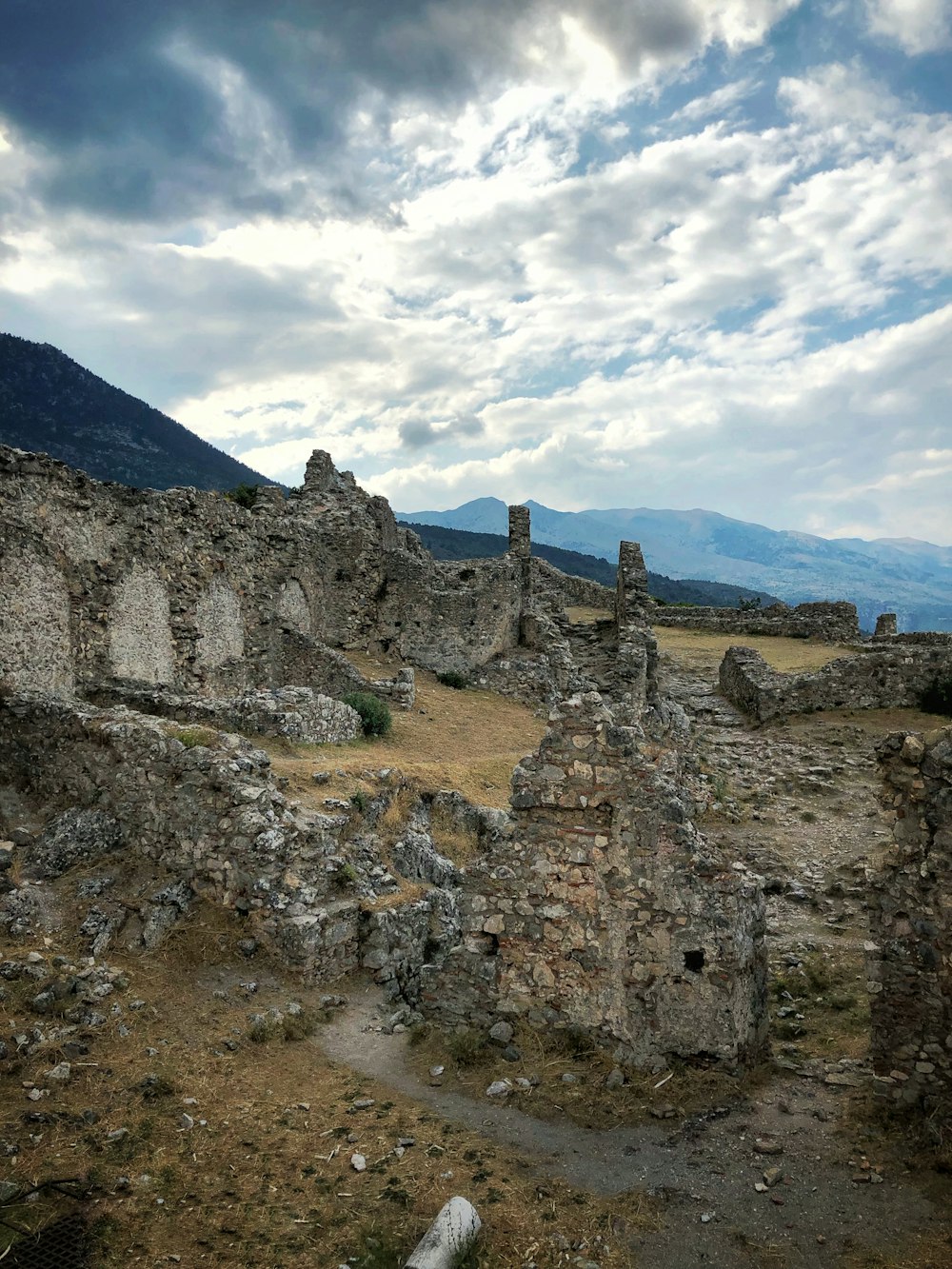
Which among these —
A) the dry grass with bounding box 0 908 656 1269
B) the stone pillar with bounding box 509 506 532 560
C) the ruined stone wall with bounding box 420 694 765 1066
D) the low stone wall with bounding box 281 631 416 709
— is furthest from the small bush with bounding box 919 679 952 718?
the dry grass with bounding box 0 908 656 1269

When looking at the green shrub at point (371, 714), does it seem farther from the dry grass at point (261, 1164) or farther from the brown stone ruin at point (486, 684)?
the dry grass at point (261, 1164)

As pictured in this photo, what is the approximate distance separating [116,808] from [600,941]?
23.2 feet

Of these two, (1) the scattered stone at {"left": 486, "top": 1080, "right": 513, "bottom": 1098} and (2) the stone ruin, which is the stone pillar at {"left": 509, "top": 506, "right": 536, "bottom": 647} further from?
(1) the scattered stone at {"left": 486, "top": 1080, "right": 513, "bottom": 1098}

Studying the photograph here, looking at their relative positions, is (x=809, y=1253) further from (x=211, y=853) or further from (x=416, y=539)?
(x=416, y=539)

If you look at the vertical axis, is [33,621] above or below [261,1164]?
above

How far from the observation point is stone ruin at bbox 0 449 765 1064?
7477 millimetres

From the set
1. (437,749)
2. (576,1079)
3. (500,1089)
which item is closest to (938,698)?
(437,749)

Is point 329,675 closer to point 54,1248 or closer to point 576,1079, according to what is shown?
point 576,1079

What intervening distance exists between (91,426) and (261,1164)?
4777 inches

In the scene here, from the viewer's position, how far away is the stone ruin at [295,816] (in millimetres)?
7477

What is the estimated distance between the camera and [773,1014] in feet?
28.6

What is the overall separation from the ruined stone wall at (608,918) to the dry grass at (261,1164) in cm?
149

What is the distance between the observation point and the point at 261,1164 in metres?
6.45

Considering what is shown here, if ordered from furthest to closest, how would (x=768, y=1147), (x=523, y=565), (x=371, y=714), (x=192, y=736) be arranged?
(x=523, y=565) < (x=371, y=714) < (x=192, y=736) < (x=768, y=1147)
